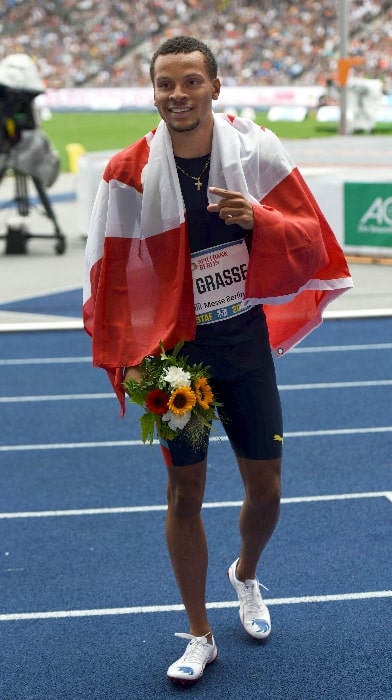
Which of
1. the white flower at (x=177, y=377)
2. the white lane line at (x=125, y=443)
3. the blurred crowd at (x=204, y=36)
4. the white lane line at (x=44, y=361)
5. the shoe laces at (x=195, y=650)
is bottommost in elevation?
the blurred crowd at (x=204, y=36)

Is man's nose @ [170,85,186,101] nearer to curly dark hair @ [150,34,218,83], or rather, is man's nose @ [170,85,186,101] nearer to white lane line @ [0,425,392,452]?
curly dark hair @ [150,34,218,83]

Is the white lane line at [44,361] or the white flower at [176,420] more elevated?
the white flower at [176,420]

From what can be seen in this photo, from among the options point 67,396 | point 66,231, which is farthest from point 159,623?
point 66,231

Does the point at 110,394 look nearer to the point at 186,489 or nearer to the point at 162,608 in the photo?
the point at 162,608

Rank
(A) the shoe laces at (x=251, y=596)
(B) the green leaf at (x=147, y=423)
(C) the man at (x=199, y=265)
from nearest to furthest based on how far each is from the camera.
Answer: (C) the man at (x=199, y=265) → (B) the green leaf at (x=147, y=423) → (A) the shoe laces at (x=251, y=596)

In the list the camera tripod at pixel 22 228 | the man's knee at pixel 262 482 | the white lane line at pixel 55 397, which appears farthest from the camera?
the camera tripod at pixel 22 228

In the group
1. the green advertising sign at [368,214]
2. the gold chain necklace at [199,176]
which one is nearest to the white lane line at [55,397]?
the gold chain necklace at [199,176]

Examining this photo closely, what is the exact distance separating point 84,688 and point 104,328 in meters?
1.25

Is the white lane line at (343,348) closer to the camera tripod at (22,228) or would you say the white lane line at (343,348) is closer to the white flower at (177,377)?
the white flower at (177,377)

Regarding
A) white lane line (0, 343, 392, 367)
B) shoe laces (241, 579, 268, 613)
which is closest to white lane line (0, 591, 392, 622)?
shoe laces (241, 579, 268, 613)

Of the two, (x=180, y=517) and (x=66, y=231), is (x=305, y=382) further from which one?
(x=66, y=231)

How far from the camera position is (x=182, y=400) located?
3611mm

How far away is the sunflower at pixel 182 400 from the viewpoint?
141 inches

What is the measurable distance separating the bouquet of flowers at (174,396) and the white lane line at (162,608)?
1.11 metres
